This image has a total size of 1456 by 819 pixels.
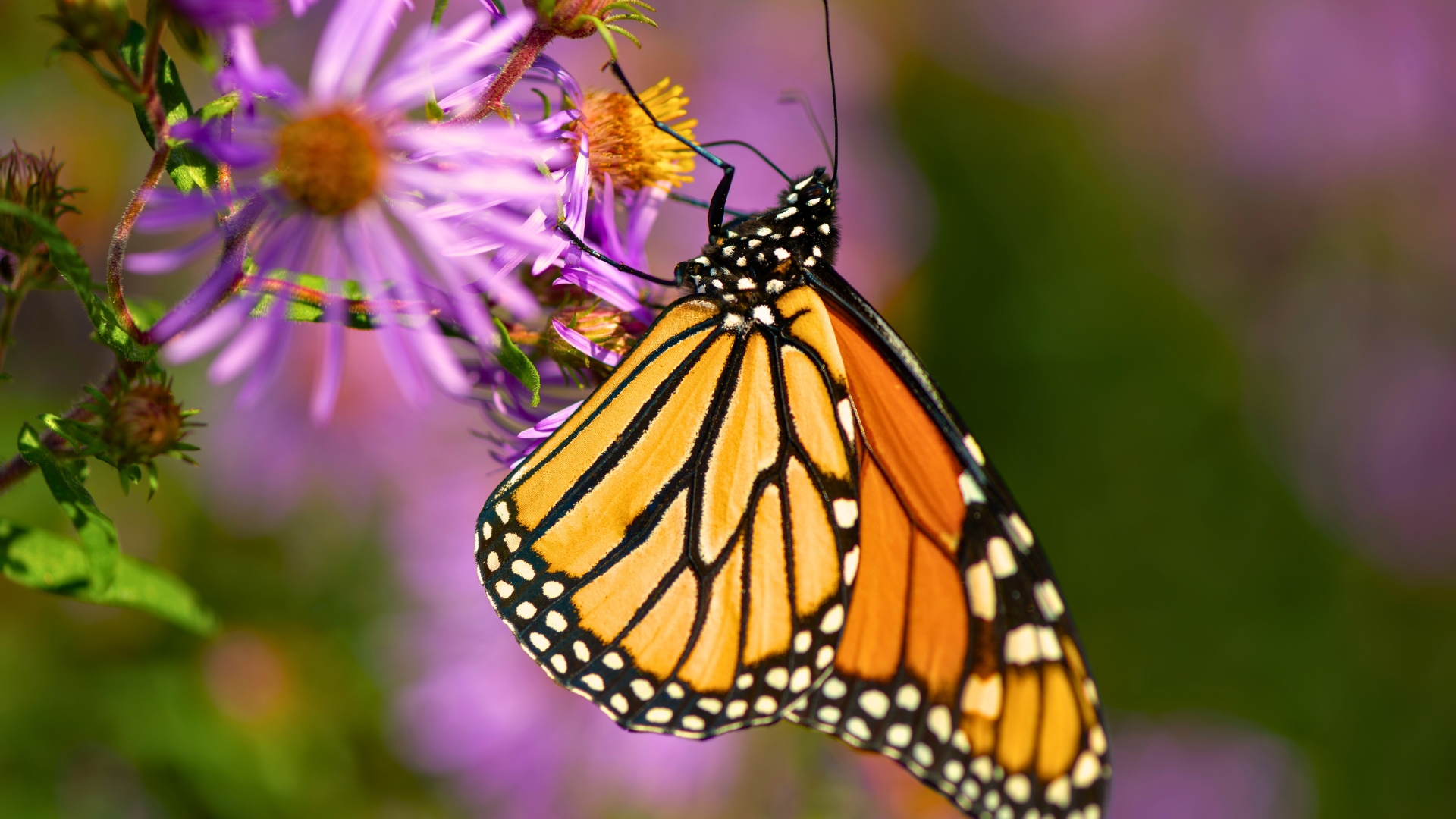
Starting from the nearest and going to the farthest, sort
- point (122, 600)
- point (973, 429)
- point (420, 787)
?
point (122, 600)
point (420, 787)
point (973, 429)

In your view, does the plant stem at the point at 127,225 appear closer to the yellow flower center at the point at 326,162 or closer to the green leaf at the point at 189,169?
the green leaf at the point at 189,169

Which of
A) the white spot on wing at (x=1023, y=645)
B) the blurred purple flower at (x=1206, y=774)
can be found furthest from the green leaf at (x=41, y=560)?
the blurred purple flower at (x=1206, y=774)

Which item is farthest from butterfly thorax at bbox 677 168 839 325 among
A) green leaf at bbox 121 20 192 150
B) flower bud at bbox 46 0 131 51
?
flower bud at bbox 46 0 131 51

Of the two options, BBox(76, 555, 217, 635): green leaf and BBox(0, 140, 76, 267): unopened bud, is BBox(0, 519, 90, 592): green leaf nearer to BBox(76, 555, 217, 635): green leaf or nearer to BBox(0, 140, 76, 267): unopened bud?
BBox(76, 555, 217, 635): green leaf

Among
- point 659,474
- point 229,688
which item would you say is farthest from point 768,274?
point 229,688

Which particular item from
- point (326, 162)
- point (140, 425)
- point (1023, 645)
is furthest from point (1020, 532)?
point (140, 425)

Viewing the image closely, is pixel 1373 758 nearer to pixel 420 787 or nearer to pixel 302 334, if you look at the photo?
pixel 420 787
